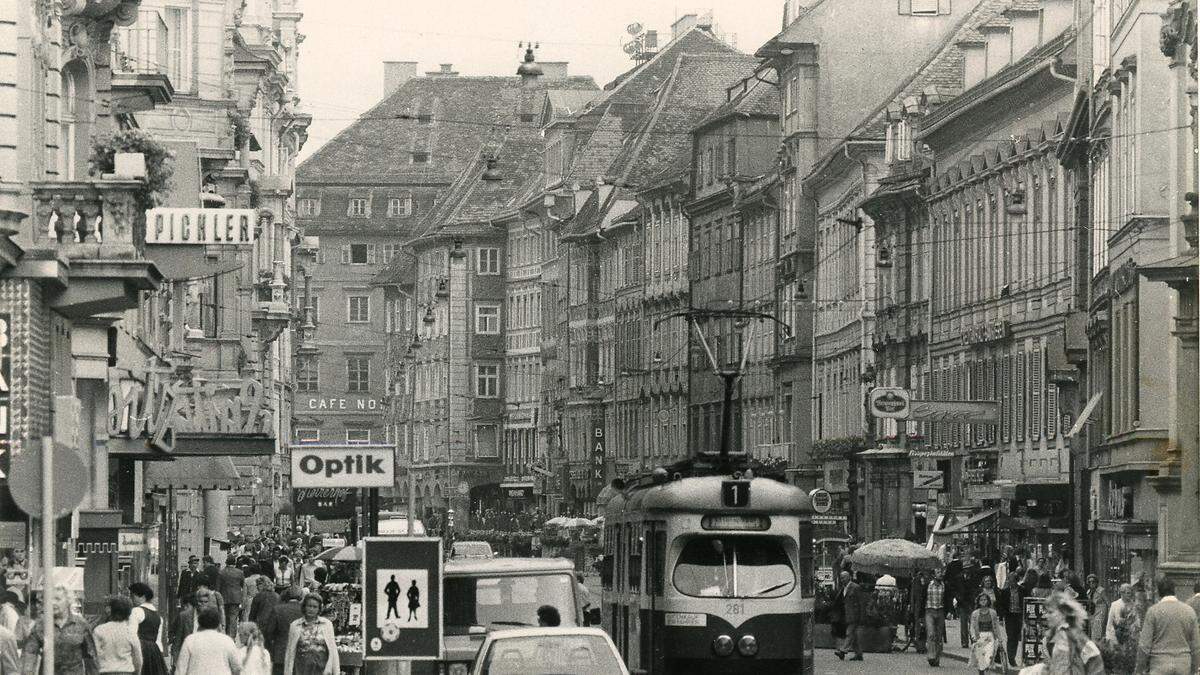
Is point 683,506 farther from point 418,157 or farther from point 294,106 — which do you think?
point 418,157

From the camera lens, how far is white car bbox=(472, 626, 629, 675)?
2175 cm

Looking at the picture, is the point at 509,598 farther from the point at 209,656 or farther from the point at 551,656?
the point at 551,656

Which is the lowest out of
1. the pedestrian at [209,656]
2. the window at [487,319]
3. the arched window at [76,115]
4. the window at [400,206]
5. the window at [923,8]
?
the pedestrian at [209,656]

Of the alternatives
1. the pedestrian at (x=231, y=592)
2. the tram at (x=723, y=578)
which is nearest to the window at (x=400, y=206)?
the pedestrian at (x=231, y=592)

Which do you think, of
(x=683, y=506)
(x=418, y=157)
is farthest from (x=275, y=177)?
(x=418, y=157)

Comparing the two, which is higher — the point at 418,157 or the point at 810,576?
the point at 418,157

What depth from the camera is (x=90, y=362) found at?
37.5 m

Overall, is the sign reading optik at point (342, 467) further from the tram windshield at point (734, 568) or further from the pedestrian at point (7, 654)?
the tram windshield at point (734, 568)

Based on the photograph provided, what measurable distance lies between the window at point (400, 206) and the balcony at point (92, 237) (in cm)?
14230

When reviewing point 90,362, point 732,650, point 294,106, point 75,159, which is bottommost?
point 732,650

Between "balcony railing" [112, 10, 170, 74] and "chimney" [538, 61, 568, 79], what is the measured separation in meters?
91.7

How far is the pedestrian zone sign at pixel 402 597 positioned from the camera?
771 inches

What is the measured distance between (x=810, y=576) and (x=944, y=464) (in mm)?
39119

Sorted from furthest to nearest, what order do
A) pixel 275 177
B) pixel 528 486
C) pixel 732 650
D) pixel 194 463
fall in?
1. pixel 528 486
2. pixel 275 177
3. pixel 194 463
4. pixel 732 650
